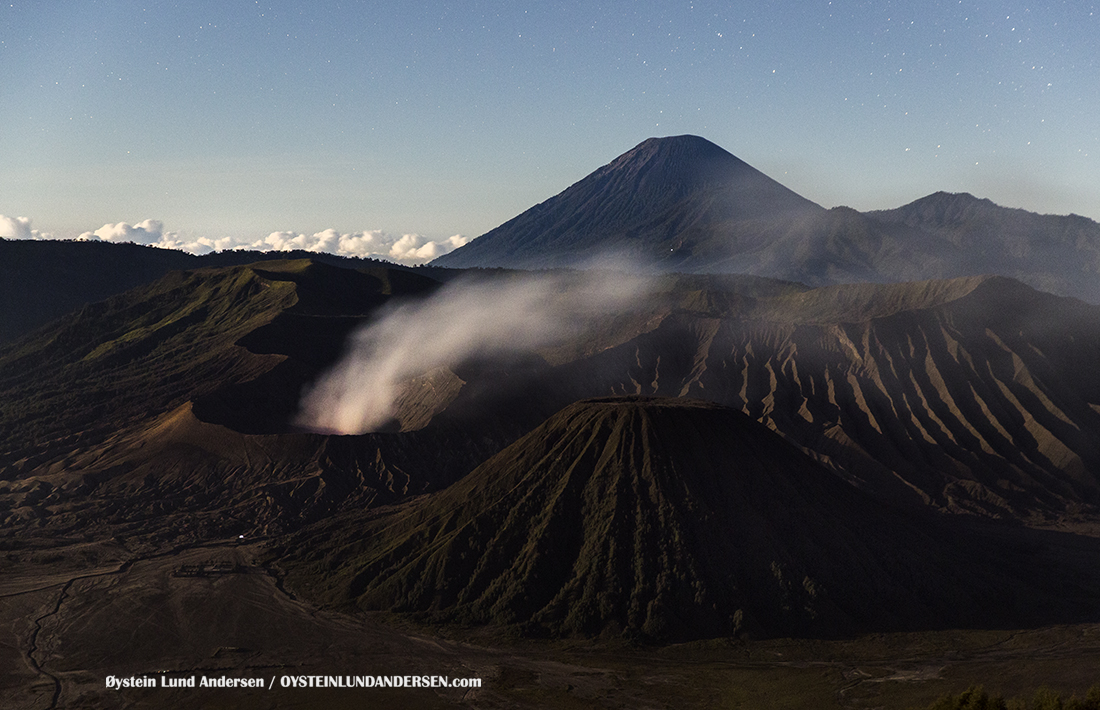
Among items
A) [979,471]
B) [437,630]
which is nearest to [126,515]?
[437,630]

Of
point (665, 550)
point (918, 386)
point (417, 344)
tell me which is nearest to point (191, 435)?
point (417, 344)

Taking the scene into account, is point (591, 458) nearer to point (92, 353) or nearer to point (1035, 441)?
point (1035, 441)

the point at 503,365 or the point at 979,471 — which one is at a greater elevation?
the point at 503,365

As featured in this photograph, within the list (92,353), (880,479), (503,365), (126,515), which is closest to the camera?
(126,515)

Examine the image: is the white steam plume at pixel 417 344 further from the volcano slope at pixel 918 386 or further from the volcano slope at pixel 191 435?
the volcano slope at pixel 918 386

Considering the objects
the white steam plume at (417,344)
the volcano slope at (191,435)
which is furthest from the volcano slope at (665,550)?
the white steam plume at (417,344)

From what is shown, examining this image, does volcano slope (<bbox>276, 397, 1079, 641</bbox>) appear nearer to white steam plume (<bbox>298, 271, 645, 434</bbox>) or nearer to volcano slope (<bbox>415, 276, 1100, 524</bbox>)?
volcano slope (<bbox>415, 276, 1100, 524</bbox>)

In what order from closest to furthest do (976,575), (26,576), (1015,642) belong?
1. (1015,642)
2. (976,575)
3. (26,576)
